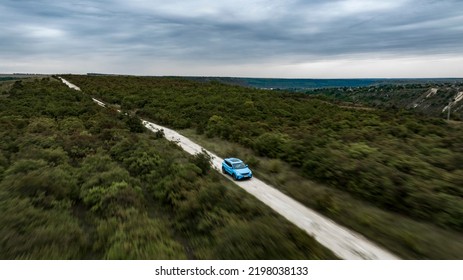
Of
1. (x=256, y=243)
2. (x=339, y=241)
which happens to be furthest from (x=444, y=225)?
(x=256, y=243)

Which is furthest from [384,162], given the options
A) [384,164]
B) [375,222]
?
[375,222]

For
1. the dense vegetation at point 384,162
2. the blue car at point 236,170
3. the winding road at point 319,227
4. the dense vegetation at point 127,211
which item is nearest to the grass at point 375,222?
the winding road at point 319,227

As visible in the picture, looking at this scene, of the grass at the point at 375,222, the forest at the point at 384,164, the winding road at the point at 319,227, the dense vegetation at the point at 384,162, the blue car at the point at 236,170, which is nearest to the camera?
the grass at the point at 375,222

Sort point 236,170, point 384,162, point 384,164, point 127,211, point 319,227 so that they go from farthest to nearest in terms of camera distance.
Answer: point 236,170 → point 384,162 → point 384,164 → point 319,227 → point 127,211

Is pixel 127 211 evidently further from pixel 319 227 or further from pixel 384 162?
pixel 384 162

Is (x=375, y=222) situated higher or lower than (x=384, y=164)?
lower

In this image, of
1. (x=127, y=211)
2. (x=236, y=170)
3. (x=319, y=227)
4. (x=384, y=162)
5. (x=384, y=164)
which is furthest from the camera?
(x=236, y=170)

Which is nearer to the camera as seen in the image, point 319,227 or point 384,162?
point 319,227

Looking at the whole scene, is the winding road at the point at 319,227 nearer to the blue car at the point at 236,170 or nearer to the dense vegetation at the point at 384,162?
the blue car at the point at 236,170
